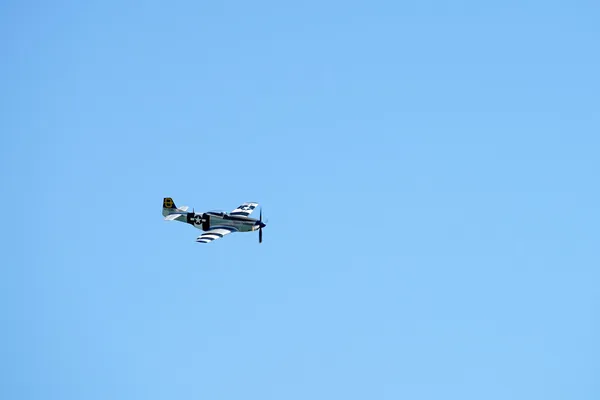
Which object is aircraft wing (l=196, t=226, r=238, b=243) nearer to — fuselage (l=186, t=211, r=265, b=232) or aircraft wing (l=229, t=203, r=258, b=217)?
fuselage (l=186, t=211, r=265, b=232)

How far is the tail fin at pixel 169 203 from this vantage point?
171 m

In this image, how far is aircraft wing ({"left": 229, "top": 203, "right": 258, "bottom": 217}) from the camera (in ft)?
564

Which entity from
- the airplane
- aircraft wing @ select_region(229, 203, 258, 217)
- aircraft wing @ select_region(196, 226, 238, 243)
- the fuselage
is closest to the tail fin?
the airplane

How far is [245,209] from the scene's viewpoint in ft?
573

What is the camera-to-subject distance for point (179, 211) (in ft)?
560

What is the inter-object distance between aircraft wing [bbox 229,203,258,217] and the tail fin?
11616 millimetres

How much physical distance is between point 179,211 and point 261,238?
18.3 m

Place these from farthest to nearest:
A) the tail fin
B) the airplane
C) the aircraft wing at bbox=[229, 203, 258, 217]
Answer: the aircraft wing at bbox=[229, 203, 258, 217]
the tail fin
the airplane

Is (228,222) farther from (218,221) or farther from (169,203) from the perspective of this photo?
(169,203)

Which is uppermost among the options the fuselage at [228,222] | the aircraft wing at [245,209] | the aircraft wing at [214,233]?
the aircraft wing at [245,209]

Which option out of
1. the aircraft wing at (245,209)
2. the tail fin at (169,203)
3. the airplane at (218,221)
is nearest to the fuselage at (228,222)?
the airplane at (218,221)

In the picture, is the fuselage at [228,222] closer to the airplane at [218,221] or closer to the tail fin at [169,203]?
the airplane at [218,221]

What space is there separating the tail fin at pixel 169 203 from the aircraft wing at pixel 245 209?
11.6m

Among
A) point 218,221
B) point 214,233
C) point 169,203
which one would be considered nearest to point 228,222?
point 218,221
